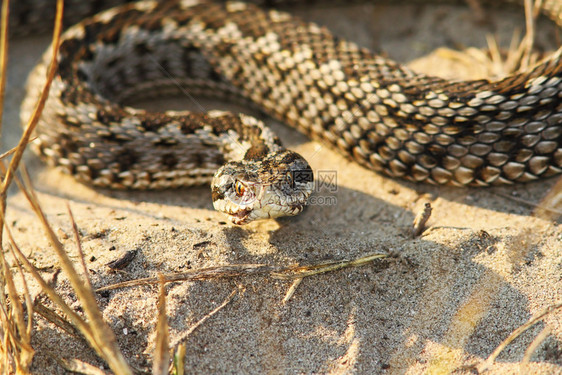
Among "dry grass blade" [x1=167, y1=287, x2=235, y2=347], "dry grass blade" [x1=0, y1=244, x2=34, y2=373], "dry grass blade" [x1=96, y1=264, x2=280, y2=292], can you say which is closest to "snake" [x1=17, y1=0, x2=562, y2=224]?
"dry grass blade" [x1=96, y1=264, x2=280, y2=292]

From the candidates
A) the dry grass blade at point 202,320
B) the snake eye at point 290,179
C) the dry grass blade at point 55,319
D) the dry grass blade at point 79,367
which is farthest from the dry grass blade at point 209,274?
the snake eye at point 290,179

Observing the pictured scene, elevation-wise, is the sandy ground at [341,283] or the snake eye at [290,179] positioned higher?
the snake eye at [290,179]

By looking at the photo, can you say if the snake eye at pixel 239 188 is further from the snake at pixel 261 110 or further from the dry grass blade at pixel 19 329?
the dry grass blade at pixel 19 329

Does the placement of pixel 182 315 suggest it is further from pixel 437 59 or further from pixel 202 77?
pixel 437 59

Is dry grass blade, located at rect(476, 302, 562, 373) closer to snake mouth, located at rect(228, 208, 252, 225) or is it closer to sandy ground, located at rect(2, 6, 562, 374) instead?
sandy ground, located at rect(2, 6, 562, 374)

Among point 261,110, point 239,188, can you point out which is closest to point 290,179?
point 239,188

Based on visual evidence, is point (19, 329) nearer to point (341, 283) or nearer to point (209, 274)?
point (209, 274)

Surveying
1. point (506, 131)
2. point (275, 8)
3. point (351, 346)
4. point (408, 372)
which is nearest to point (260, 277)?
point (351, 346)
